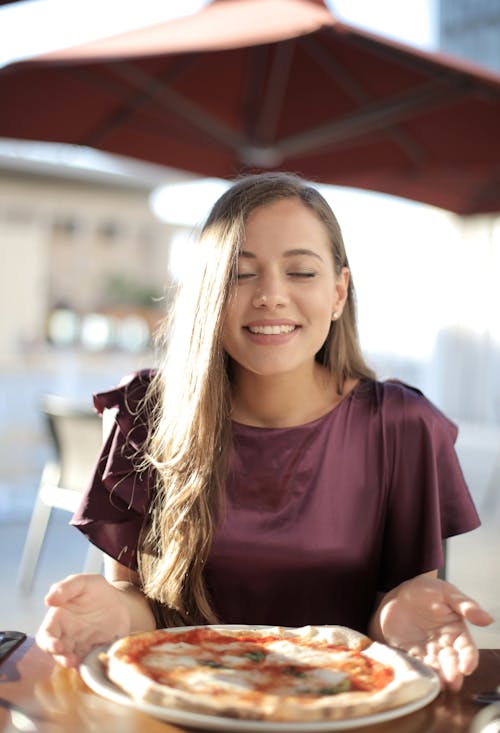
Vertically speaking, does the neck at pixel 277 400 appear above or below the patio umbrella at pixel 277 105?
below

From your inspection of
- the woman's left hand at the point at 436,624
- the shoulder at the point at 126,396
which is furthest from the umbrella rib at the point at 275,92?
the woman's left hand at the point at 436,624

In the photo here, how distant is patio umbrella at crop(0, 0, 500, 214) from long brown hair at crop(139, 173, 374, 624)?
1693mm

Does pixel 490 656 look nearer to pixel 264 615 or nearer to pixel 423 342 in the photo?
pixel 264 615

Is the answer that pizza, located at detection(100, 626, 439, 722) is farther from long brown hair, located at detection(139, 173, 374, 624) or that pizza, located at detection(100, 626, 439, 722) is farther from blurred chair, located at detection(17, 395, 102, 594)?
blurred chair, located at detection(17, 395, 102, 594)

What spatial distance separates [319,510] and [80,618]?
0.52 meters

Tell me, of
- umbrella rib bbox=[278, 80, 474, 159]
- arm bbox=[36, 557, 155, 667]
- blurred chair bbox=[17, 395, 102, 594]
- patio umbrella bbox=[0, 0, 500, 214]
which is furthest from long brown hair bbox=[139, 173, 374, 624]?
umbrella rib bbox=[278, 80, 474, 159]

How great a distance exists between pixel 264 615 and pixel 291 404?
378 mm

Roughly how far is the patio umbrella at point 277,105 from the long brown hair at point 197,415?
1.69 m

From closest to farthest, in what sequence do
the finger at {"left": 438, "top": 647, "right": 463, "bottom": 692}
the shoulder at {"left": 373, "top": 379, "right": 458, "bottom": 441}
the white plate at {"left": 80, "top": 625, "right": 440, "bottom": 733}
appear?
1. the white plate at {"left": 80, "top": 625, "right": 440, "bottom": 733}
2. the finger at {"left": 438, "top": 647, "right": 463, "bottom": 692}
3. the shoulder at {"left": 373, "top": 379, "right": 458, "bottom": 441}

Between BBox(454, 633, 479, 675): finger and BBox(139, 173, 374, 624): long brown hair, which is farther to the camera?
BBox(139, 173, 374, 624): long brown hair

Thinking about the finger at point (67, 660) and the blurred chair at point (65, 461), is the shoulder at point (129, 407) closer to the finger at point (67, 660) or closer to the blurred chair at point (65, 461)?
the finger at point (67, 660)

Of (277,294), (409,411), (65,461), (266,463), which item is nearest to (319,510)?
(266,463)

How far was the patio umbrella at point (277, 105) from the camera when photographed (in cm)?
346

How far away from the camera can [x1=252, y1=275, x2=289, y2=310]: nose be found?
148 centimetres
